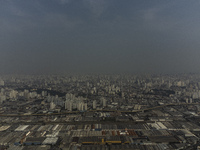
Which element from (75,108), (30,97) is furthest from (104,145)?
(30,97)

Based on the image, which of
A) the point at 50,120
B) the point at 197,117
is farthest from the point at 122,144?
the point at 197,117

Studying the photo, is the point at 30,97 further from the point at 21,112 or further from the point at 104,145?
the point at 104,145

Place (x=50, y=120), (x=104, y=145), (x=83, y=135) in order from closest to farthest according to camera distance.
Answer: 1. (x=104, y=145)
2. (x=83, y=135)
3. (x=50, y=120)

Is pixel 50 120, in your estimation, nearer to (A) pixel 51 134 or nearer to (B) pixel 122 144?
(A) pixel 51 134

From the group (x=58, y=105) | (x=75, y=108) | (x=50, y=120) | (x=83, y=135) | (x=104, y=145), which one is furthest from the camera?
(x=58, y=105)

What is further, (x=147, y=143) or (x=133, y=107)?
(x=133, y=107)

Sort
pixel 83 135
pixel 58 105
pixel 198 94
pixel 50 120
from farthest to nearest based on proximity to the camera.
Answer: pixel 198 94, pixel 58 105, pixel 50 120, pixel 83 135

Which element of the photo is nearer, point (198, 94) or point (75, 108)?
point (75, 108)

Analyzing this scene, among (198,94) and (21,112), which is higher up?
(198,94)

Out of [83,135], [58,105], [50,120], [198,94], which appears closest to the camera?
Answer: [83,135]
